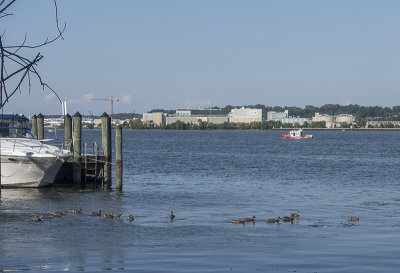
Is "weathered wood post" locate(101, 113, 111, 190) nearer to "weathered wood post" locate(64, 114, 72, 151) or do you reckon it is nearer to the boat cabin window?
"weathered wood post" locate(64, 114, 72, 151)

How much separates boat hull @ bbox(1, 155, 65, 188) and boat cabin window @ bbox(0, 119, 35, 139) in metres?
2.96

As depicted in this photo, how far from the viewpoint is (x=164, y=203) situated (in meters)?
34.4

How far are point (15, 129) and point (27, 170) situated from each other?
3393mm

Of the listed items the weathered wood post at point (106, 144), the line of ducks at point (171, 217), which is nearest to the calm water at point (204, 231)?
the line of ducks at point (171, 217)

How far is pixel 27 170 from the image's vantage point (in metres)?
36.7

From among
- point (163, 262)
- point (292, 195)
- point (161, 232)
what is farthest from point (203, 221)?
point (292, 195)

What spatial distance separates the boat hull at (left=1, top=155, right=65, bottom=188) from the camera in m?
35.8

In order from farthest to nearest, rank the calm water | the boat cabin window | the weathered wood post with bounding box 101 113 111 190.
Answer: the weathered wood post with bounding box 101 113 111 190, the boat cabin window, the calm water

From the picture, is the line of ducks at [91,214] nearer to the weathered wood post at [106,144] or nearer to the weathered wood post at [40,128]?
the weathered wood post at [106,144]

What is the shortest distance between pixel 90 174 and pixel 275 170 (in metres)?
26.0

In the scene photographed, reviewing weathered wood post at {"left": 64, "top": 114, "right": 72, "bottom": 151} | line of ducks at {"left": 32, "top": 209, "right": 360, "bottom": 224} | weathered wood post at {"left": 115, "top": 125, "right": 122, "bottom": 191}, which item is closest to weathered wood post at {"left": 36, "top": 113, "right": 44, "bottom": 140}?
weathered wood post at {"left": 64, "top": 114, "right": 72, "bottom": 151}

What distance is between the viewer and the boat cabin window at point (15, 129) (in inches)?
1519

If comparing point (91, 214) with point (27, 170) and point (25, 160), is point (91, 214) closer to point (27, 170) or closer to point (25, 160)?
point (25, 160)

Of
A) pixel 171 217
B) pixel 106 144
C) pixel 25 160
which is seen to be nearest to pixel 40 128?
pixel 106 144
